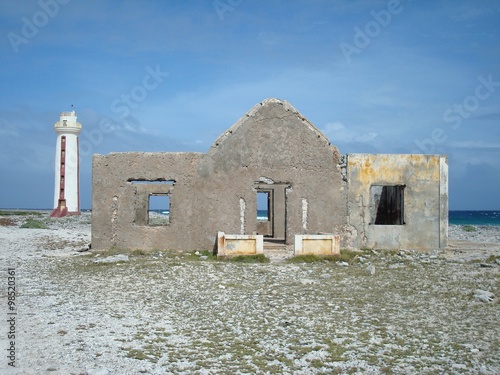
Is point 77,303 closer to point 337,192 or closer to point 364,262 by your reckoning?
point 364,262

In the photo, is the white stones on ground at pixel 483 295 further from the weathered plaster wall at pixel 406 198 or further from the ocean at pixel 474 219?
the ocean at pixel 474 219

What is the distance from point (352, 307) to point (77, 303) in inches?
166

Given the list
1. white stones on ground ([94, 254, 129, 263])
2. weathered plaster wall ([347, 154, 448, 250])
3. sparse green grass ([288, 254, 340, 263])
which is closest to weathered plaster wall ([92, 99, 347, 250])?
weathered plaster wall ([347, 154, 448, 250])

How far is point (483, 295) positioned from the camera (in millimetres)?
8383

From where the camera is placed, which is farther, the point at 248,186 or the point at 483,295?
the point at 248,186

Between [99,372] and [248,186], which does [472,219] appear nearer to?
[248,186]

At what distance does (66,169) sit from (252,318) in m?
33.6

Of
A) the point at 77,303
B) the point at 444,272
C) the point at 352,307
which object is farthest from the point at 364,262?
the point at 77,303

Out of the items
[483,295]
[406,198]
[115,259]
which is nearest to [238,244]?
[115,259]

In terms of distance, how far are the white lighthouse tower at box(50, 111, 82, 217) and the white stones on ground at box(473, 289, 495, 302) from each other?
111 ft

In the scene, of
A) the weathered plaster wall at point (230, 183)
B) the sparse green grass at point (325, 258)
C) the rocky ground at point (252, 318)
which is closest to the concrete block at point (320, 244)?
the sparse green grass at point (325, 258)

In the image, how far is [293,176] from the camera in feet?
47.9

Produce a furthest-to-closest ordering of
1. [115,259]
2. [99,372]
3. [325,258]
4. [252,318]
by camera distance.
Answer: [325,258], [115,259], [252,318], [99,372]

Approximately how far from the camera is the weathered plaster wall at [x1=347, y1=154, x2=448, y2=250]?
14875mm
